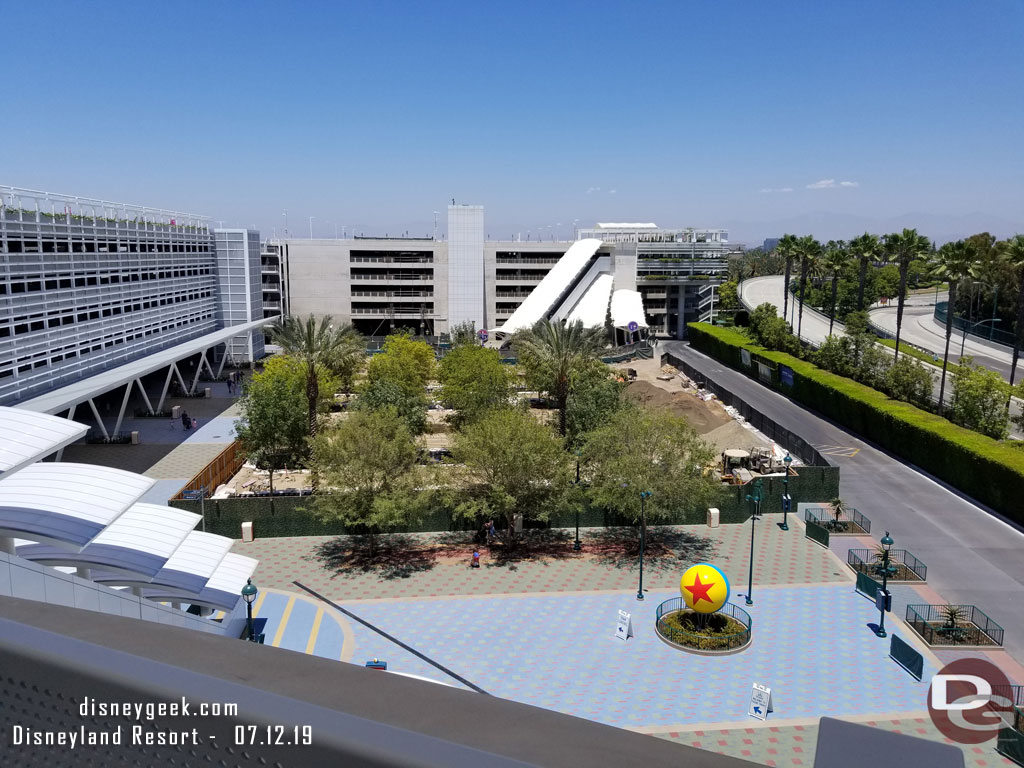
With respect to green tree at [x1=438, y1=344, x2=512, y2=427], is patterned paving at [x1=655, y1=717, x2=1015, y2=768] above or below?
below

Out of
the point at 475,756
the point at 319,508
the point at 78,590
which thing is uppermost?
the point at 475,756

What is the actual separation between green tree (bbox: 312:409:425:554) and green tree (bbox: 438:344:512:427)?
10.6 metres

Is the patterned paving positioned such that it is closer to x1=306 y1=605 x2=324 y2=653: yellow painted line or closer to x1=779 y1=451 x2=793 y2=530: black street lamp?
x1=306 y1=605 x2=324 y2=653: yellow painted line

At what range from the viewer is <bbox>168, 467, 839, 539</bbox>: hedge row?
107 feet

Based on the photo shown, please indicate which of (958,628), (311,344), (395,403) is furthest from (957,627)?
(311,344)

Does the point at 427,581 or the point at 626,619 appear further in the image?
the point at 427,581

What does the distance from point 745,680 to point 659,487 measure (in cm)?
958

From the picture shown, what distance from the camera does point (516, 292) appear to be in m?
96.1

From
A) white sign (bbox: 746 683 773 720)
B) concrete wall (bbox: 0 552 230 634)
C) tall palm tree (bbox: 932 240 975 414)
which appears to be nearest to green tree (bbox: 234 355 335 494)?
concrete wall (bbox: 0 552 230 634)

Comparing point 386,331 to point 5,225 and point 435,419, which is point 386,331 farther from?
point 5,225

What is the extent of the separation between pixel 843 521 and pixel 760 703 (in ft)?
53.7

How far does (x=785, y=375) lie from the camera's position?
61.2 meters

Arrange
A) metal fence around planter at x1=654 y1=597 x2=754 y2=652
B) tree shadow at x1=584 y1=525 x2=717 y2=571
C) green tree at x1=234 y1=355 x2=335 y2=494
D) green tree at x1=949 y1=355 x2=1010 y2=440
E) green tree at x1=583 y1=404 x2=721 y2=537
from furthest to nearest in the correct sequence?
green tree at x1=949 y1=355 x2=1010 y2=440 → green tree at x1=234 y1=355 x2=335 y2=494 → tree shadow at x1=584 y1=525 x2=717 y2=571 → green tree at x1=583 y1=404 x2=721 y2=537 → metal fence around planter at x1=654 y1=597 x2=754 y2=652

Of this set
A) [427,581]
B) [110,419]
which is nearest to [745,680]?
[427,581]
